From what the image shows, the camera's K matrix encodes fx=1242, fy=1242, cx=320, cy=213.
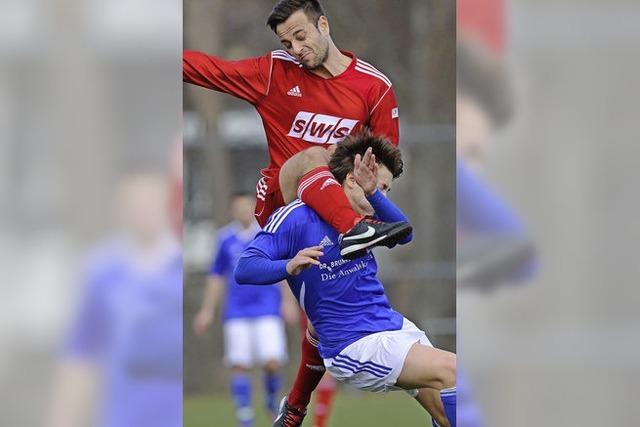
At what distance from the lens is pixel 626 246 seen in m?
3.79

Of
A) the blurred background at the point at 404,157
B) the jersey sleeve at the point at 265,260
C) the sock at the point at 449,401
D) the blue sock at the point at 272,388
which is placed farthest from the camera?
the blurred background at the point at 404,157

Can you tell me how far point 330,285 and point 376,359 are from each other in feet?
1.39

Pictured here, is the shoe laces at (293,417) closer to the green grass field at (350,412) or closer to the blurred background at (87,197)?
the blurred background at (87,197)

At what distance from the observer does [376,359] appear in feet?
18.2

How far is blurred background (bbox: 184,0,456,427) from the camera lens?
13430 mm

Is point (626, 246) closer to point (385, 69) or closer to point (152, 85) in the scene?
point (152, 85)

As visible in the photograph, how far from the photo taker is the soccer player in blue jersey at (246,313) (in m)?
10.5

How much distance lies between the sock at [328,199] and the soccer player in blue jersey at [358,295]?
0.19ft

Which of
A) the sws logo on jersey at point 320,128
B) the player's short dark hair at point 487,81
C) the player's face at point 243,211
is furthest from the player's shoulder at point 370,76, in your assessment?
the player's face at point 243,211

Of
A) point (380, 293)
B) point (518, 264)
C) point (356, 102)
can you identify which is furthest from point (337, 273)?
point (518, 264)

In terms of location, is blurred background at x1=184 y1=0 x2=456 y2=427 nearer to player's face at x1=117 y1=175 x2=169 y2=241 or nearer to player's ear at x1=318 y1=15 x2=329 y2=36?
player's ear at x1=318 y1=15 x2=329 y2=36

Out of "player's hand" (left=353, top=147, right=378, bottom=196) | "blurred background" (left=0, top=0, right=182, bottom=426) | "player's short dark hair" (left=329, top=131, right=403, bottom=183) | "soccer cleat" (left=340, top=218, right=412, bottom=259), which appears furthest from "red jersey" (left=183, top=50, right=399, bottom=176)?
"blurred background" (left=0, top=0, right=182, bottom=426)

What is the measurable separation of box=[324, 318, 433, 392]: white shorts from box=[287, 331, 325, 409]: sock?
24.2 inches

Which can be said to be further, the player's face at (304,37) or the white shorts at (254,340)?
the white shorts at (254,340)
